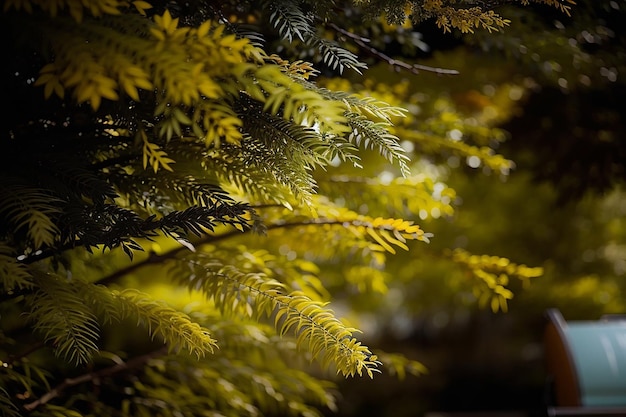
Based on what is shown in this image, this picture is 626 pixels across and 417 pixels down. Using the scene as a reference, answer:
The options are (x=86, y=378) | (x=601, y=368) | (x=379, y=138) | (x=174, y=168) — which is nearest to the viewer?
(x=379, y=138)

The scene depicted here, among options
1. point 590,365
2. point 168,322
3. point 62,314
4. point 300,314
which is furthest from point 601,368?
point 62,314

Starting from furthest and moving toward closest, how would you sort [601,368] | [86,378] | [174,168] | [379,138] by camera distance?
[601,368] → [86,378] → [174,168] → [379,138]

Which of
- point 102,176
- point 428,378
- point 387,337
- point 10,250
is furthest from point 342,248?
point 387,337

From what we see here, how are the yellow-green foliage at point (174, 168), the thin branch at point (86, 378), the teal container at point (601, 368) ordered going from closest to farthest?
the yellow-green foliage at point (174, 168)
the thin branch at point (86, 378)
the teal container at point (601, 368)

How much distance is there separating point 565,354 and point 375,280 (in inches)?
17.0

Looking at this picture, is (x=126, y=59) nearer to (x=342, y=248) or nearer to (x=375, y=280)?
(x=342, y=248)

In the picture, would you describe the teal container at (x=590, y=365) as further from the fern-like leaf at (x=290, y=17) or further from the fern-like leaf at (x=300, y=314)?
the fern-like leaf at (x=290, y=17)

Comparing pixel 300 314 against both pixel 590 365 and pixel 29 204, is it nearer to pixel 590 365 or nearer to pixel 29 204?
pixel 29 204

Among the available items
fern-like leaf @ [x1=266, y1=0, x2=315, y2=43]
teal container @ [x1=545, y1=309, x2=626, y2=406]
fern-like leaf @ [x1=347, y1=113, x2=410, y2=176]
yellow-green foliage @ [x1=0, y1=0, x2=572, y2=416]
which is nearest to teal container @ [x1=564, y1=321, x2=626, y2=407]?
teal container @ [x1=545, y1=309, x2=626, y2=406]

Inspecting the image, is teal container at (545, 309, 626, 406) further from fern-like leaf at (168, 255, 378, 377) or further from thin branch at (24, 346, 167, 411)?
thin branch at (24, 346, 167, 411)

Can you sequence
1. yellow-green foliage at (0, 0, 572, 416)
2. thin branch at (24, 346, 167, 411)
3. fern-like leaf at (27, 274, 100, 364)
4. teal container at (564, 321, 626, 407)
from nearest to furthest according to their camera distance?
yellow-green foliage at (0, 0, 572, 416), fern-like leaf at (27, 274, 100, 364), thin branch at (24, 346, 167, 411), teal container at (564, 321, 626, 407)

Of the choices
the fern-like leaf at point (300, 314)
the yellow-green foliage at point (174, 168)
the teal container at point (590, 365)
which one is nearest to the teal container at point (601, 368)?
the teal container at point (590, 365)

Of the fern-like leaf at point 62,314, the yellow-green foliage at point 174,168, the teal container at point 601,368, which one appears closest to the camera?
the yellow-green foliage at point 174,168

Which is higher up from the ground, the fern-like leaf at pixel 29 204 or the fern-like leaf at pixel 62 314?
the fern-like leaf at pixel 29 204
